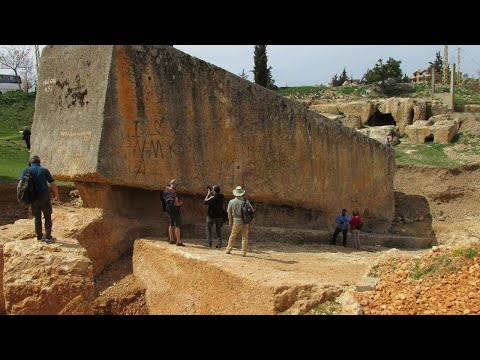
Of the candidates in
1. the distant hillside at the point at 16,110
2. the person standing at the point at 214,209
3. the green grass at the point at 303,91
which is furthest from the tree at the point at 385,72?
the person standing at the point at 214,209

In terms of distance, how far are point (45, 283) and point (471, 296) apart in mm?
5148

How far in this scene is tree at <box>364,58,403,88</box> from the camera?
33.9 metres

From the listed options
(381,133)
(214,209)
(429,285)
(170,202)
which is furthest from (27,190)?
(381,133)

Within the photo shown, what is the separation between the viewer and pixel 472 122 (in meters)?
24.5

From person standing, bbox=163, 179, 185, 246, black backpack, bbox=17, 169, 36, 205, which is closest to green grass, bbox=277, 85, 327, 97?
person standing, bbox=163, 179, 185, 246

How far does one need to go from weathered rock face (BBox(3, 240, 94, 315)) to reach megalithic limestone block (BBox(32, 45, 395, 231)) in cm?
212

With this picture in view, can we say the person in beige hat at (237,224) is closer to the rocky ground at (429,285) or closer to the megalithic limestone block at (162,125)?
the megalithic limestone block at (162,125)

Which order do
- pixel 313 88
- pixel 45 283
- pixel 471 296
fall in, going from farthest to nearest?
pixel 313 88
pixel 45 283
pixel 471 296

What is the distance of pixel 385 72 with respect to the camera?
34062mm

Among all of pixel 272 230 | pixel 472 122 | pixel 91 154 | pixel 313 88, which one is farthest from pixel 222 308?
pixel 313 88

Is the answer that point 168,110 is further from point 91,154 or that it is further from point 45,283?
point 45,283

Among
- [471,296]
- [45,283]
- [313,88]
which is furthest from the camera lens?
[313,88]

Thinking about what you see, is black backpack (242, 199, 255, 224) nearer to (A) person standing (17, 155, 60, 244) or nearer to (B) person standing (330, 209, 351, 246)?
(A) person standing (17, 155, 60, 244)

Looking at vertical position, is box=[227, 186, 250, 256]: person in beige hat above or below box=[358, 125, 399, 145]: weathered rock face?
below
